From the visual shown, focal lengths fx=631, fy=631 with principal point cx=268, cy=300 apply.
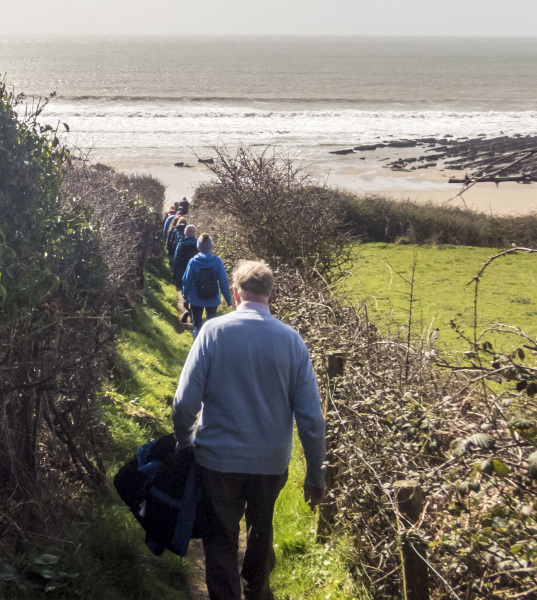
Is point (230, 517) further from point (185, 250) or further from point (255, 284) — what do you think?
point (185, 250)

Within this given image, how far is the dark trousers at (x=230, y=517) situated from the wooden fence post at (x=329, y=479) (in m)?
1.05

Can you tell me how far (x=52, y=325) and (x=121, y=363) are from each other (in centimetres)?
390

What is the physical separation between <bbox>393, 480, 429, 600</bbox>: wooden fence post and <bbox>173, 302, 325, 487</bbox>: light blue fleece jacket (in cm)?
60

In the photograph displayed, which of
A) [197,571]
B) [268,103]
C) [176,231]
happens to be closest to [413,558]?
[197,571]

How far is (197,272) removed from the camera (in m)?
8.47

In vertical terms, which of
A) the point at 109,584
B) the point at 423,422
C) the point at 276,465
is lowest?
the point at 109,584

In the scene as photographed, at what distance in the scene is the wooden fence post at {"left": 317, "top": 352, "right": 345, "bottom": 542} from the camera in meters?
4.67

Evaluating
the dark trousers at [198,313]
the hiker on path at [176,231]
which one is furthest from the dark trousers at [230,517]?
the hiker on path at [176,231]

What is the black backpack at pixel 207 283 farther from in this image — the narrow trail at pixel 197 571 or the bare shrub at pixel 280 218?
the narrow trail at pixel 197 571

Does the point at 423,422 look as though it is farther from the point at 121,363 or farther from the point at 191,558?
the point at 121,363

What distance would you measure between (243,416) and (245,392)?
0.12 metres

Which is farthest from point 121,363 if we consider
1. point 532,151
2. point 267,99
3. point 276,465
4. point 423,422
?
point 267,99

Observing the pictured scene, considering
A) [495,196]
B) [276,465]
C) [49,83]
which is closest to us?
[276,465]

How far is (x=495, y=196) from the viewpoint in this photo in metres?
36.7
